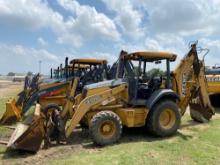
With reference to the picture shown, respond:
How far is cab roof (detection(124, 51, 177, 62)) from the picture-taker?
8.69m

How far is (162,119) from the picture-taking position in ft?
29.3

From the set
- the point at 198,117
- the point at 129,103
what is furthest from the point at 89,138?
the point at 198,117

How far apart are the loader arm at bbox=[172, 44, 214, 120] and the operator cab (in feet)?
1.91

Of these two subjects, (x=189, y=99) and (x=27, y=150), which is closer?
(x=27, y=150)

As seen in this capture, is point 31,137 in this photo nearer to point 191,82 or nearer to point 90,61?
point 191,82

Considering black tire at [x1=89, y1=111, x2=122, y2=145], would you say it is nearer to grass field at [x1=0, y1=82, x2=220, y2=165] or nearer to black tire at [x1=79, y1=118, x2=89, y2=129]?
grass field at [x1=0, y1=82, x2=220, y2=165]

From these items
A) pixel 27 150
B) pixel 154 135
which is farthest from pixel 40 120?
pixel 154 135

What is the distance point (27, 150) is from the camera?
7.03m

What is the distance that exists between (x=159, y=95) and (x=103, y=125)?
1.77 metres

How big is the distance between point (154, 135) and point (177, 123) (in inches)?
29.0

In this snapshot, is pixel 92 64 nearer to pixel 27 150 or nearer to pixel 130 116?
pixel 130 116

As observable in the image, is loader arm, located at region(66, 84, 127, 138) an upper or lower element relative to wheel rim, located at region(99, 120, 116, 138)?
upper

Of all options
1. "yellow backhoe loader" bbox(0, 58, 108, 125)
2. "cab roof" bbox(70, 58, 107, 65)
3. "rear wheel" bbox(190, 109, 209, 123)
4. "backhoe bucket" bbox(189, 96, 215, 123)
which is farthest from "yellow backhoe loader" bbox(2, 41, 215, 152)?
"cab roof" bbox(70, 58, 107, 65)

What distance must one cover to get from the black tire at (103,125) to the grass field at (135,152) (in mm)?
187
